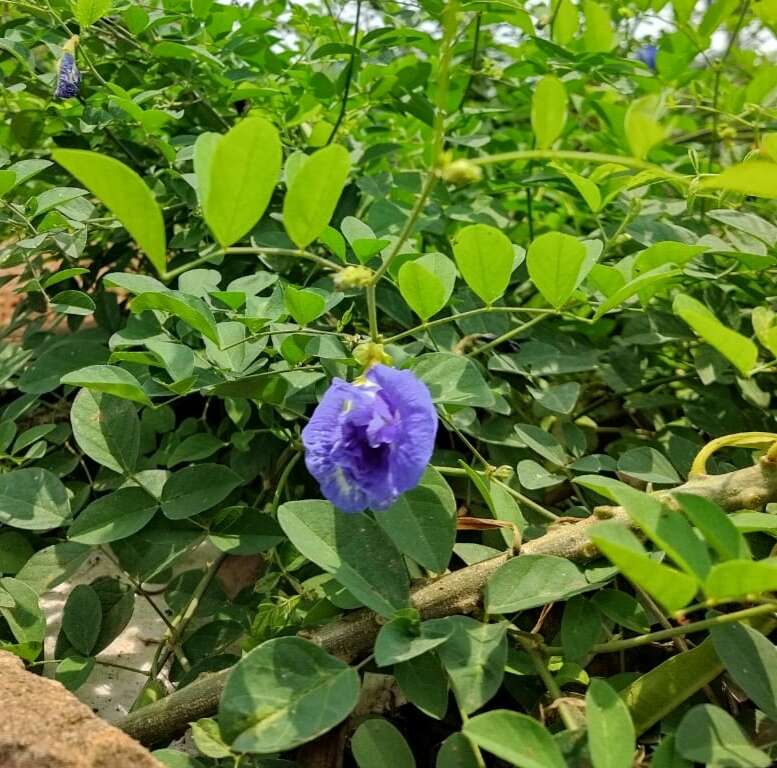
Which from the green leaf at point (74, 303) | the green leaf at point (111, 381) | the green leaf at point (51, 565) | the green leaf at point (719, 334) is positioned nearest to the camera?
the green leaf at point (719, 334)

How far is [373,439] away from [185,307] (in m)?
0.22

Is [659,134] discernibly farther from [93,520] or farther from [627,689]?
[93,520]

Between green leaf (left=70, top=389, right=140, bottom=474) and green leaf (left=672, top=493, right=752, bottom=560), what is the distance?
0.51m

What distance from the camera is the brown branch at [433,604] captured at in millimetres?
710

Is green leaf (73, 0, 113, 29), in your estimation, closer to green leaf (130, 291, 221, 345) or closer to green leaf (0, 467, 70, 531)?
green leaf (130, 291, 221, 345)

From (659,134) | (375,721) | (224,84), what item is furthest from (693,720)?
(224,84)

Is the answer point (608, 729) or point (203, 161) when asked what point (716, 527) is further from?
point (203, 161)

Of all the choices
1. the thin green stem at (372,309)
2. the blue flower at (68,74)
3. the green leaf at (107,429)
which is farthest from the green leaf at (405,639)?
the blue flower at (68,74)

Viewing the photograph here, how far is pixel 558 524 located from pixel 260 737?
1.18ft

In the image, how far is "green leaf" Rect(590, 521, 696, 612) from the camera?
52cm

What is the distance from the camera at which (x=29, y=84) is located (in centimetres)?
119

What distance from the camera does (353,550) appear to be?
700 mm

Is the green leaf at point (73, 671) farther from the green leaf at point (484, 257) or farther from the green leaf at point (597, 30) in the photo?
the green leaf at point (597, 30)

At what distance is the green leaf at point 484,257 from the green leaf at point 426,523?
0.65ft
